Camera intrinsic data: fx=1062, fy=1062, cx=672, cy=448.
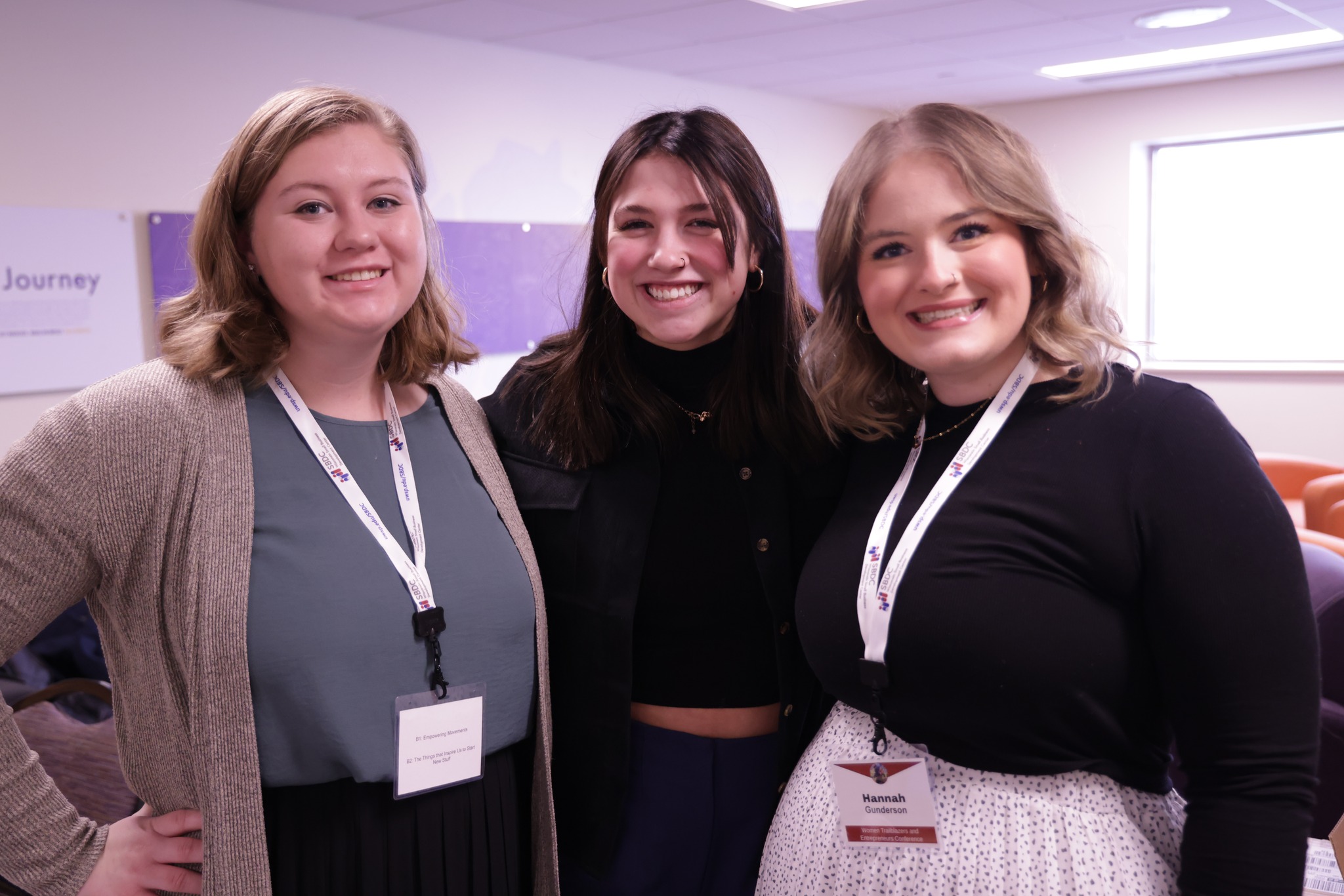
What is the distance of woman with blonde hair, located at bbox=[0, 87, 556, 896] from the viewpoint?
136cm

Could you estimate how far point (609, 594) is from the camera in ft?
5.72

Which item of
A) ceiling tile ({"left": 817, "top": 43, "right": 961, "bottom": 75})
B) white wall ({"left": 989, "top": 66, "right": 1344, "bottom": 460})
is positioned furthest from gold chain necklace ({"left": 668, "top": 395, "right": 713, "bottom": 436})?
white wall ({"left": 989, "top": 66, "right": 1344, "bottom": 460})

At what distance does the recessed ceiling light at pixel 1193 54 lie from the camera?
6875mm

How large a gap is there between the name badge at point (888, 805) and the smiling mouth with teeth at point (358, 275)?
98cm

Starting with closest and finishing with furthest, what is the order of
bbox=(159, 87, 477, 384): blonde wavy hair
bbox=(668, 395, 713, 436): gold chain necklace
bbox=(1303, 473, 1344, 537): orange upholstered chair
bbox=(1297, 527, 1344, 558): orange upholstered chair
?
bbox=(159, 87, 477, 384): blonde wavy hair → bbox=(668, 395, 713, 436): gold chain necklace → bbox=(1297, 527, 1344, 558): orange upholstered chair → bbox=(1303, 473, 1344, 537): orange upholstered chair

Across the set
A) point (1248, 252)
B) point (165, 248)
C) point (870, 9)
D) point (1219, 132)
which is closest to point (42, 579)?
point (165, 248)

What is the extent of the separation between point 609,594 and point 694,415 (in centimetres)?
34

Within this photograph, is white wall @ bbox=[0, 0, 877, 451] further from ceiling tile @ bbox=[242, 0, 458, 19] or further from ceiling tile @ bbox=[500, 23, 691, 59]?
ceiling tile @ bbox=[500, 23, 691, 59]

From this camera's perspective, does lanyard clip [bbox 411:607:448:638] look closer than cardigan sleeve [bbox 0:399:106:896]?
No

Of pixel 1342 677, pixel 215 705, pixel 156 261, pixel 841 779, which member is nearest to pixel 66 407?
pixel 215 705

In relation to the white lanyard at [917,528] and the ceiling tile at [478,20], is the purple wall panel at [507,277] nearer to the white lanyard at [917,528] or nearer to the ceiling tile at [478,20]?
the ceiling tile at [478,20]

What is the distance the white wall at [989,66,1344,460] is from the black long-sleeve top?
23.6ft

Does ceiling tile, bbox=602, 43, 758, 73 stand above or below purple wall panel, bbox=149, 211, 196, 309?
above

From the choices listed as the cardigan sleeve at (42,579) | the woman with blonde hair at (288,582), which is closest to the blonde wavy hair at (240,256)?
the woman with blonde hair at (288,582)
